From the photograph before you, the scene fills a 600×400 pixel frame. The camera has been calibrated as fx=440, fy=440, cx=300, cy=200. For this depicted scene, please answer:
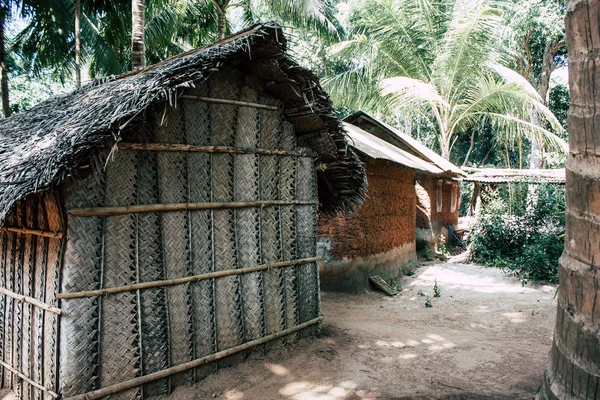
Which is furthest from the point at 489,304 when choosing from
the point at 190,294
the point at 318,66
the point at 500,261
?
the point at 318,66

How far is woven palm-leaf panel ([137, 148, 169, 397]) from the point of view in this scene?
12.3ft

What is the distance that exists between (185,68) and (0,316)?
290cm

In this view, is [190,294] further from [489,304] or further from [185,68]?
[489,304]

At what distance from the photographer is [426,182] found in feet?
40.2

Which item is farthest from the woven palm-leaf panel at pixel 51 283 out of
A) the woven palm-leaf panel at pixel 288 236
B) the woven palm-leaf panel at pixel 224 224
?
the woven palm-leaf panel at pixel 288 236

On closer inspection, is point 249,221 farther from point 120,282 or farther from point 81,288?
point 81,288

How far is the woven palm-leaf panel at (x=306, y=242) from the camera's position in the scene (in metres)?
5.16

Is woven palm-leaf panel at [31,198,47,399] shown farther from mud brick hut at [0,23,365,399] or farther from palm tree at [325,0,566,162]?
palm tree at [325,0,566,162]

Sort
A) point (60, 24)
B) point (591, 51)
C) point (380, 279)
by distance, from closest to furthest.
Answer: point (591, 51)
point (380, 279)
point (60, 24)

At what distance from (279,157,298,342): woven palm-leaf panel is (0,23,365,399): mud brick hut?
2 centimetres

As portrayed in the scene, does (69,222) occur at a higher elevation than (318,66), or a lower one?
lower

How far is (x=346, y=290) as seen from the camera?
7793 mm

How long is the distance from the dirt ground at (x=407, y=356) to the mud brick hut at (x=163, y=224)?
12.8 inches

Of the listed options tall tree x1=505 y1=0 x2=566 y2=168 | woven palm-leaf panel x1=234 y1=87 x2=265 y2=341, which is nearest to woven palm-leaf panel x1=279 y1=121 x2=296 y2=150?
woven palm-leaf panel x1=234 y1=87 x2=265 y2=341
